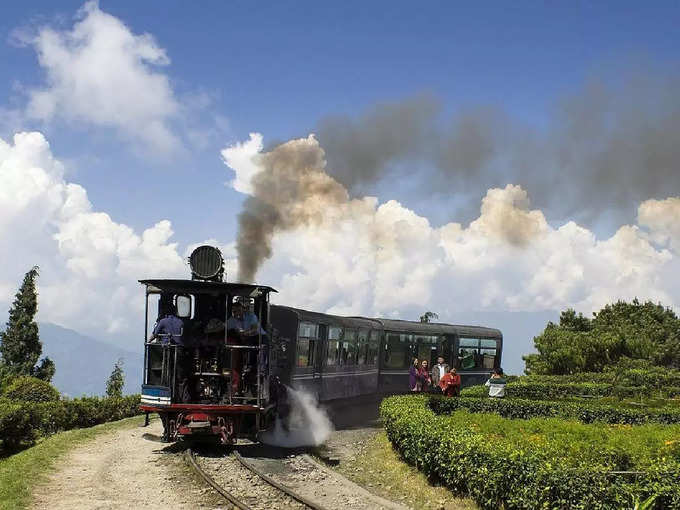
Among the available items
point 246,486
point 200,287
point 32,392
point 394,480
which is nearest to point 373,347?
point 32,392

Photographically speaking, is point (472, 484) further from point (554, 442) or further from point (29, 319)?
point (29, 319)

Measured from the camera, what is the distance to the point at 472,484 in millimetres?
12008

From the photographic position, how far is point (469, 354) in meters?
37.1

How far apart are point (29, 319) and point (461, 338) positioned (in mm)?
32833

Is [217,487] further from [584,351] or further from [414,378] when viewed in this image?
[584,351]

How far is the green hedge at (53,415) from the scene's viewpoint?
69.6 ft

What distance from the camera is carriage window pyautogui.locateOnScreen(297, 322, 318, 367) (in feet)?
74.7

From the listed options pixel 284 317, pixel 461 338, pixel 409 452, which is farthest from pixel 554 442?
pixel 461 338

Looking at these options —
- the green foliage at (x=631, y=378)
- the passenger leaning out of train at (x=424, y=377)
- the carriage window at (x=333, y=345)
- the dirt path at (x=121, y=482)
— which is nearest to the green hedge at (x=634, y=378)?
the green foliage at (x=631, y=378)

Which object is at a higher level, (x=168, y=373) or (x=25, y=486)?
(x=168, y=373)

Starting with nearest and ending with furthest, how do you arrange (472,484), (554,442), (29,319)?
(472,484), (554,442), (29,319)

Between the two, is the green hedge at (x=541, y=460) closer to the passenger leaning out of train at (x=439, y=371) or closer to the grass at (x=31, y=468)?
the passenger leaning out of train at (x=439, y=371)

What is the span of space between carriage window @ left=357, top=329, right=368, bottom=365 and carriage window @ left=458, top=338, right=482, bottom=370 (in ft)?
25.9

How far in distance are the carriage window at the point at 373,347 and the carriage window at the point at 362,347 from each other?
427 mm
